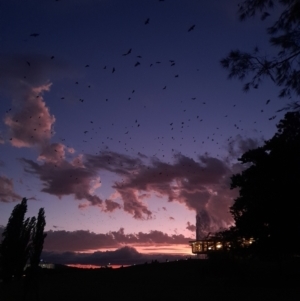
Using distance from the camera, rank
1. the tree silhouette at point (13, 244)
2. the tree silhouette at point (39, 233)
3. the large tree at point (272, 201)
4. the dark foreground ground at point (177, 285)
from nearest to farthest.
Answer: the dark foreground ground at point (177, 285), the large tree at point (272, 201), the tree silhouette at point (39, 233), the tree silhouette at point (13, 244)

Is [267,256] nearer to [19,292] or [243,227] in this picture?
[243,227]

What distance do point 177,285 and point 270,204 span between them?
836 centimetres

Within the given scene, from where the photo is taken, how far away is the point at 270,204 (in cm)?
2362

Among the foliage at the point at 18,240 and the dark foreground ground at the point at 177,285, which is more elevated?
the foliage at the point at 18,240

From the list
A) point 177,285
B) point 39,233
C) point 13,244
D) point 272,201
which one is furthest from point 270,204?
point 13,244

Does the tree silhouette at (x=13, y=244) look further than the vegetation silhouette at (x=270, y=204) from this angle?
Yes

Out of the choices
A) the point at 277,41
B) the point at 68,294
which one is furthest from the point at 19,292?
the point at 277,41

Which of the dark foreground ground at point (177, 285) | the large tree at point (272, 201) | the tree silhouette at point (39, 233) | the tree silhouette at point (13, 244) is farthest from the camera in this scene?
the tree silhouette at point (13, 244)

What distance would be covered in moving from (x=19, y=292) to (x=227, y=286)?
14.7 metres

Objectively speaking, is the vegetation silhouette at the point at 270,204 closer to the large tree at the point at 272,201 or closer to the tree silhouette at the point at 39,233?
Answer: the large tree at the point at 272,201

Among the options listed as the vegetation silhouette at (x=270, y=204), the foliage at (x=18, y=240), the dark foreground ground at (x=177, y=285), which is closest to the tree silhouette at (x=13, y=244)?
the foliage at (x=18, y=240)

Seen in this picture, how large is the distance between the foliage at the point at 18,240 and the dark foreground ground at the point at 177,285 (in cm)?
789

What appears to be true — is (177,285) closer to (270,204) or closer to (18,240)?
(270,204)

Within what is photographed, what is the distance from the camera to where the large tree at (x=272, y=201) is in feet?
74.7
